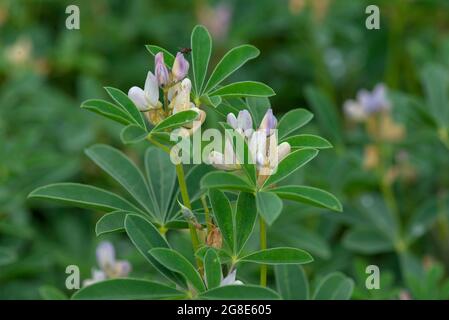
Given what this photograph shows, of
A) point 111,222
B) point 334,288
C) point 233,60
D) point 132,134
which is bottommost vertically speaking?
point 334,288

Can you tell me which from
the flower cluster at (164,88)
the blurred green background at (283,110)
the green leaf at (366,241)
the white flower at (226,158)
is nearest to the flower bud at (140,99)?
the flower cluster at (164,88)

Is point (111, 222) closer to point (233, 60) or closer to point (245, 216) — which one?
point (245, 216)

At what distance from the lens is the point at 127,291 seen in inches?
39.8

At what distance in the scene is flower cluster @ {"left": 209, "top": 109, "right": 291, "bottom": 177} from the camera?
3.32 ft

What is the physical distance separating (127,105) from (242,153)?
0.16m

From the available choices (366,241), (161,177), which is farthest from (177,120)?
(366,241)

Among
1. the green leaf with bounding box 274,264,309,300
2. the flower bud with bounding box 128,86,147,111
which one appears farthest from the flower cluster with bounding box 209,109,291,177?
the green leaf with bounding box 274,264,309,300

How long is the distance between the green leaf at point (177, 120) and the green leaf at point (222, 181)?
7 cm

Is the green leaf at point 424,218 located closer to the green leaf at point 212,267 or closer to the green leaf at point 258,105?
the green leaf at point 258,105

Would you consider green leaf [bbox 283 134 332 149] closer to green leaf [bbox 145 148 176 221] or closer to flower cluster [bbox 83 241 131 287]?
green leaf [bbox 145 148 176 221]

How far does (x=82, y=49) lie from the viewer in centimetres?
255

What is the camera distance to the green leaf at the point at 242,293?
3.19 ft
